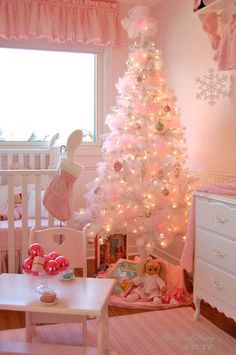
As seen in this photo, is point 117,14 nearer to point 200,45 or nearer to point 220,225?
point 200,45

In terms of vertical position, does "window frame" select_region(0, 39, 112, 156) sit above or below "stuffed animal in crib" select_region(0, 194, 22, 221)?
above

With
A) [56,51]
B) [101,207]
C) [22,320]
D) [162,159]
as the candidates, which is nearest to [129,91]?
[162,159]

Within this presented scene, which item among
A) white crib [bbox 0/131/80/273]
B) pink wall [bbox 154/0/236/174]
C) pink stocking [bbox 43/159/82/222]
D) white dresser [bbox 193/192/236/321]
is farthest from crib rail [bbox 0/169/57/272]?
pink wall [bbox 154/0/236/174]

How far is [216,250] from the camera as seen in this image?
2.36 meters

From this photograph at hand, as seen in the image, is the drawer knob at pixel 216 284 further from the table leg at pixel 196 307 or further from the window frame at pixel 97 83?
the window frame at pixel 97 83

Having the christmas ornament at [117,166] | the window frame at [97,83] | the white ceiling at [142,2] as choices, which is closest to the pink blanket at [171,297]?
the christmas ornament at [117,166]

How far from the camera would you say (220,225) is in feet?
7.61

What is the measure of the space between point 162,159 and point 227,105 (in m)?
0.62

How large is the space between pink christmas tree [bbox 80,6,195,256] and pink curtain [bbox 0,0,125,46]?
791 millimetres

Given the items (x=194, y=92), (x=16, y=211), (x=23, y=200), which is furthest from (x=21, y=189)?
(x=194, y=92)

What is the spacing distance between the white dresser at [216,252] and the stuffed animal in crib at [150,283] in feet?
1.32

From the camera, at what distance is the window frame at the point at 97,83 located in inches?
157

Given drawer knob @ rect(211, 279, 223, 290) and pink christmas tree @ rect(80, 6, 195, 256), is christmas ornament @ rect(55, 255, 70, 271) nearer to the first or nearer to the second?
drawer knob @ rect(211, 279, 223, 290)

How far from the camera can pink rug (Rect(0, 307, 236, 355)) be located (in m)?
2.29
